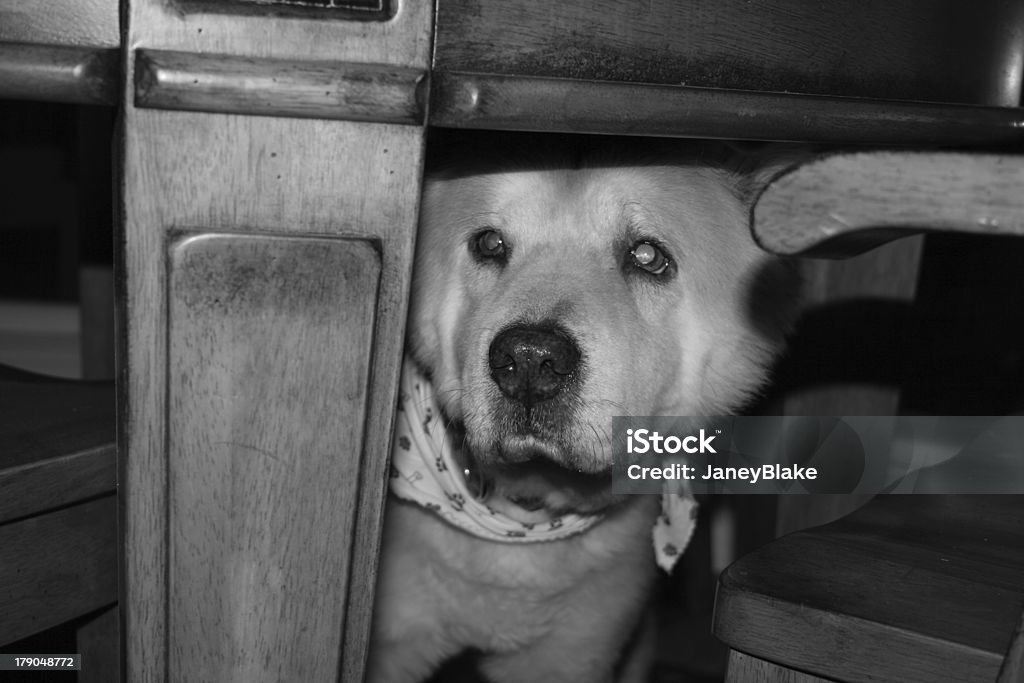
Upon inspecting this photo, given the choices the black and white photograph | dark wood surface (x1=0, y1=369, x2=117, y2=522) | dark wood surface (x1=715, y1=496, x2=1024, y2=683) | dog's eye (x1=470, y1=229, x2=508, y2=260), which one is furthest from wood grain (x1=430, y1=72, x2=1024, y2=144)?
dog's eye (x1=470, y1=229, x2=508, y2=260)

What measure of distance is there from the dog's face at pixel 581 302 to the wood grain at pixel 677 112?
0.59 m

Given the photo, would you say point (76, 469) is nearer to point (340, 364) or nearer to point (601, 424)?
point (340, 364)

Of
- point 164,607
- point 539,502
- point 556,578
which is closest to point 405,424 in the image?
point 539,502

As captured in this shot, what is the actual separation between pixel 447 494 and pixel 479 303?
333 millimetres

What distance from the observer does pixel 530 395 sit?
1.34 m

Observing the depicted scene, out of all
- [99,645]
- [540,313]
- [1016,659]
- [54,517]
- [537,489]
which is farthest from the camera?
[537,489]

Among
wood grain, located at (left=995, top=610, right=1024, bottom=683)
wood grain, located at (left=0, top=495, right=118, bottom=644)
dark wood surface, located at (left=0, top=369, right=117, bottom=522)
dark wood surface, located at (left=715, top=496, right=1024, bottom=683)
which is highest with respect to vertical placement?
wood grain, located at (left=995, top=610, right=1024, bottom=683)

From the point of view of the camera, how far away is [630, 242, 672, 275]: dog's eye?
61.4 inches

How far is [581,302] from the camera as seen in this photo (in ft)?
4.57

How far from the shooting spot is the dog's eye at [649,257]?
1560 millimetres

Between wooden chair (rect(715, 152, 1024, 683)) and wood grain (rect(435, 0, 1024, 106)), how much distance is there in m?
0.18

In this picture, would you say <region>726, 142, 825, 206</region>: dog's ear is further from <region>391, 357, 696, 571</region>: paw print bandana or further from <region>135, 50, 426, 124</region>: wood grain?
<region>135, 50, 426, 124</region>: wood grain

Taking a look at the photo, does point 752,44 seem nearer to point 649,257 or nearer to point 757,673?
point 757,673

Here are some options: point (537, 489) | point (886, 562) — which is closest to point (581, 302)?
point (537, 489)
